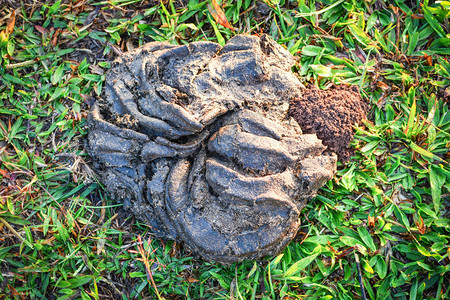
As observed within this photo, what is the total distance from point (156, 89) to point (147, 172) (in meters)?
0.64

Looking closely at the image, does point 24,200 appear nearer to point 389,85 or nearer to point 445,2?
point 389,85

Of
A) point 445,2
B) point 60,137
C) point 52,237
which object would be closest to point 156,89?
point 60,137

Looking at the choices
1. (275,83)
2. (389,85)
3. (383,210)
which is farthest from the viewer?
(389,85)

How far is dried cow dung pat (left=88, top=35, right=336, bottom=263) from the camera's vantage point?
2.34 metres

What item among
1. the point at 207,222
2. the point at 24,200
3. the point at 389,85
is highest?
the point at 389,85

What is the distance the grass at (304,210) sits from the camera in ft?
9.03

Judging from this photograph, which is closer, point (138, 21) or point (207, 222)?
point (207, 222)

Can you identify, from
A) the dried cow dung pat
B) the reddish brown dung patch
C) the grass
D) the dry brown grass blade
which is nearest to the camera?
the dried cow dung pat

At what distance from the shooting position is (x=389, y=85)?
3.15 meters

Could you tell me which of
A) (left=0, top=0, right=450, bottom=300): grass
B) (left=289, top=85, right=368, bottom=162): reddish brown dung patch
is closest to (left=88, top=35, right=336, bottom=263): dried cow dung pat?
(left=289, top=85, right=368, bottom=162): reddish brown dung patch

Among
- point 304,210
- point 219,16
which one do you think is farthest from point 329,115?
point 219,16

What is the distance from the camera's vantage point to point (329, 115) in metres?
2.62

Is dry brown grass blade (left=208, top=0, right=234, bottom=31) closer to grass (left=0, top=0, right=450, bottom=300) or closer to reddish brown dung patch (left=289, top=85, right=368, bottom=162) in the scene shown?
grass (left=0, top=0, right=450, bottom=300)

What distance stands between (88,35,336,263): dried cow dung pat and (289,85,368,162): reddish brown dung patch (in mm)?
103
